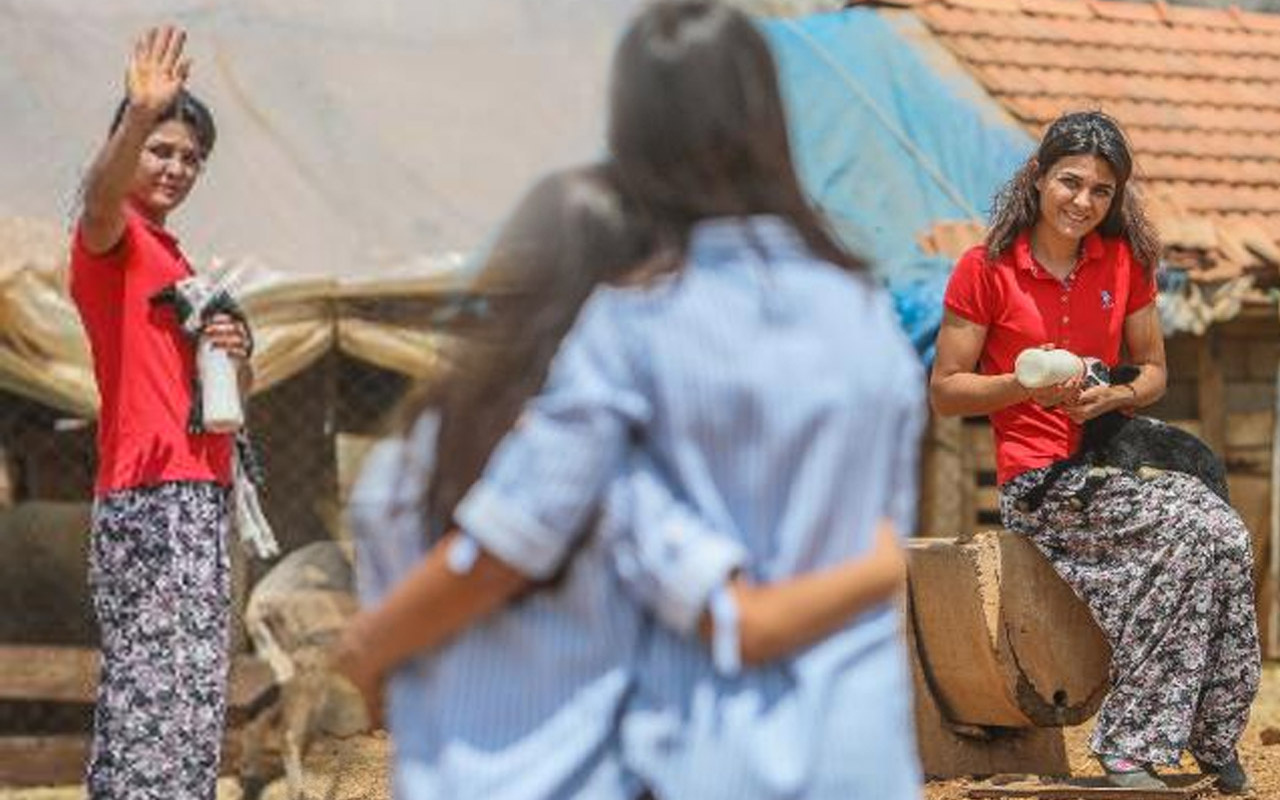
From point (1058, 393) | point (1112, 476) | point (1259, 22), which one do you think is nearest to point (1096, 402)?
point (1058, 393)

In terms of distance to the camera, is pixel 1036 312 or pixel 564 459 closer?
pixel 564 459

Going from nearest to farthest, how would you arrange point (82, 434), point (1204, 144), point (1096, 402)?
point (1096, 402) → point (82, 434) → point (1204, 144)

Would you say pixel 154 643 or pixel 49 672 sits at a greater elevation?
pixel 154 643

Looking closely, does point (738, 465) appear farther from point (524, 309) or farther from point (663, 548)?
point (524, 309)

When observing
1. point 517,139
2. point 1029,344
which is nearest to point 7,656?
point 517,139

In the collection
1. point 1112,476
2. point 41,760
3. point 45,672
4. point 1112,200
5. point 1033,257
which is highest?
point 1112,200

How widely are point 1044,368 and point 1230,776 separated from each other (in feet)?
4.03

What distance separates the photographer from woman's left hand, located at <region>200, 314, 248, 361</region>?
4.71m

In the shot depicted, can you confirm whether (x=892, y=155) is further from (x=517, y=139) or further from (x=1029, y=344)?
(x=1029, y=344)

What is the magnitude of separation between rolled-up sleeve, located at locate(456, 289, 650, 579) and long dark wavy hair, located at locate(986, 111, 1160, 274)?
3.78 metres

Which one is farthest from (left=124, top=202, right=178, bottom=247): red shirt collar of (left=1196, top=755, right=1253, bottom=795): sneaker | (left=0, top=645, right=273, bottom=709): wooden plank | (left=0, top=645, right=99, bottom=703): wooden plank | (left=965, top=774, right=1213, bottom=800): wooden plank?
(left=0, top=645, right=99, bottom=703): wooden plank

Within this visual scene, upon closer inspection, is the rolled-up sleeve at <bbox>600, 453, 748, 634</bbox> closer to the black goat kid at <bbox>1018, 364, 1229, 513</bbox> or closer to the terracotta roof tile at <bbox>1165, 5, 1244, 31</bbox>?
the black goat kid at <bbox>1018, 364, 1229, 513</bbox>

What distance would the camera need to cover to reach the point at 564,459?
2504 millimetres

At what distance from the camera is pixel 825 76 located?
1253 cm
